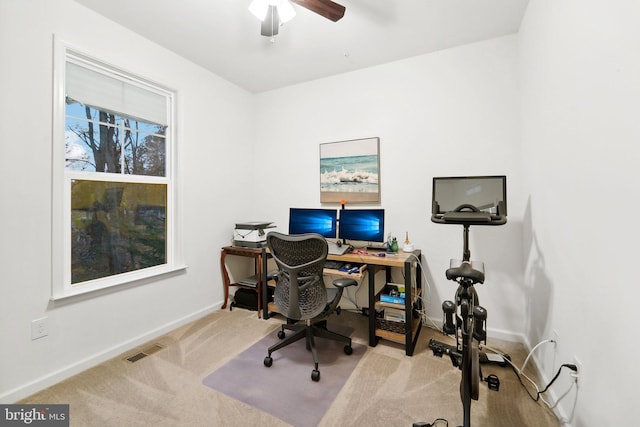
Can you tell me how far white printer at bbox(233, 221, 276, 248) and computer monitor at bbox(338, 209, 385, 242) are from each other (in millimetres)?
912

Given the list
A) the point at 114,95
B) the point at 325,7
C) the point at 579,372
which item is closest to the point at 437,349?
the point at 579,372

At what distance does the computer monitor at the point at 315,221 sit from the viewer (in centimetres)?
283

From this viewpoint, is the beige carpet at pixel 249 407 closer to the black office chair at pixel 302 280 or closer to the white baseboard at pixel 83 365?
the white baseboard at pixel 83 365

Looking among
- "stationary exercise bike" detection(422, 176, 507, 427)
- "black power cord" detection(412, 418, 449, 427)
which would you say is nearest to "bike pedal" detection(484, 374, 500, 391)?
"stationary exercise bike" detection(422, 176, 507, 427)

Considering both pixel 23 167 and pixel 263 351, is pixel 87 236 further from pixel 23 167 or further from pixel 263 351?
pixel 263 351

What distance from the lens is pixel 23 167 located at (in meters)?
1.73

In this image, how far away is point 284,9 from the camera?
5.80 feet

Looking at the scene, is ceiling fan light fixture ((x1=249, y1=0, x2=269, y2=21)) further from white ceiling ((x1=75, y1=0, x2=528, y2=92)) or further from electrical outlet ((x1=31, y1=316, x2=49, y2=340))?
electrical outlet ((x1=31, y1=316, x2=49, y2=340))

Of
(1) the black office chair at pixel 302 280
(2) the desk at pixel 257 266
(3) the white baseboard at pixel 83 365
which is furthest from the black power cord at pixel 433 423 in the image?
(3) the white baseboard at pixel 83 365

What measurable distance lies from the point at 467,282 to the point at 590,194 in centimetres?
68

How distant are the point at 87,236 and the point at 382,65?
3.14 meters

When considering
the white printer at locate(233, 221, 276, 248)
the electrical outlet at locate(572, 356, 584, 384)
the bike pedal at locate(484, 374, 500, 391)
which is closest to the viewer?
the electrical outlet at locate(572, 356, 584, 384)

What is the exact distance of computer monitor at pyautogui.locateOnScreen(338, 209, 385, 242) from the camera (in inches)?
103

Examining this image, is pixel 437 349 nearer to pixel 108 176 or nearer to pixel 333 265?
pixel 333 265
